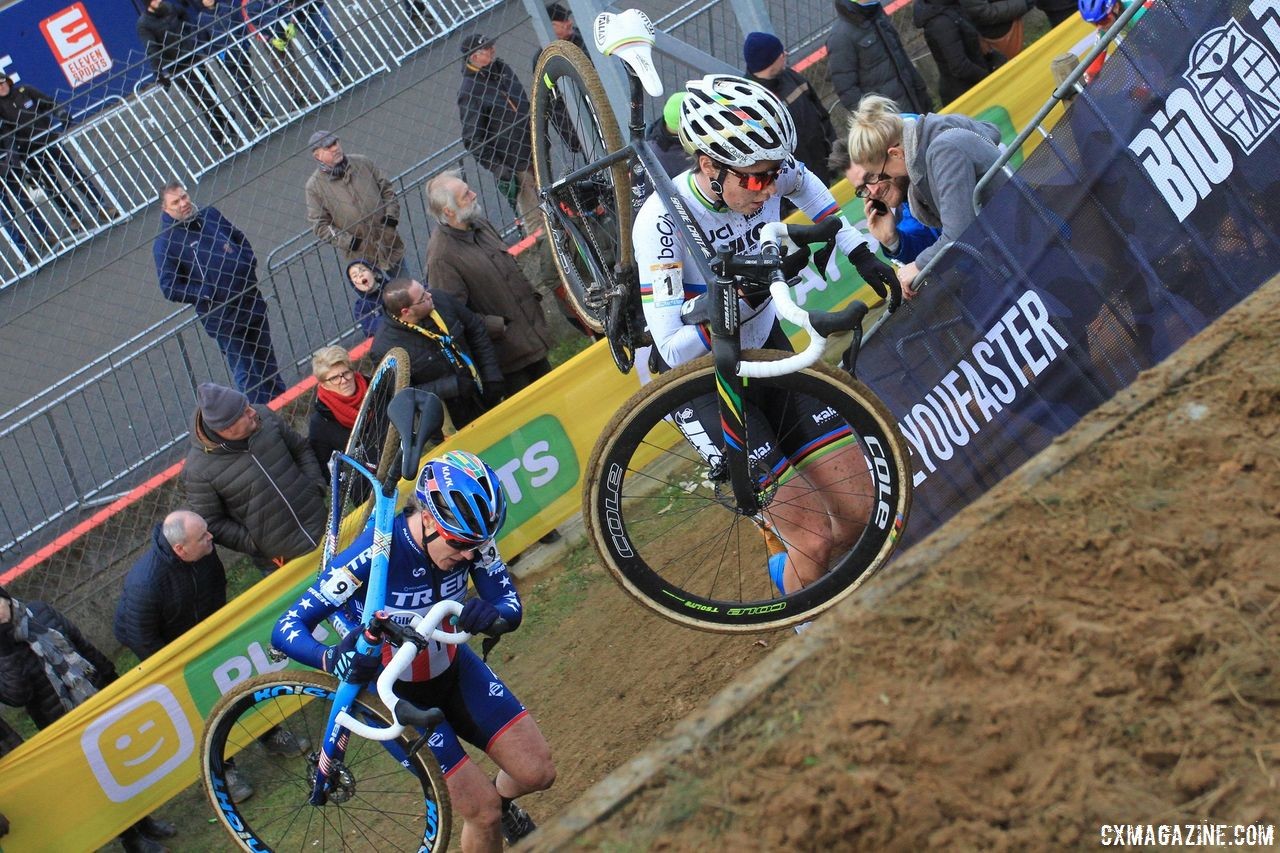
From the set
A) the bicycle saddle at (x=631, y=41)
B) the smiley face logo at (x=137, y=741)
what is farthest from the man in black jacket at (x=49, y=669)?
the bicycle saddle at (x=631, y=41)

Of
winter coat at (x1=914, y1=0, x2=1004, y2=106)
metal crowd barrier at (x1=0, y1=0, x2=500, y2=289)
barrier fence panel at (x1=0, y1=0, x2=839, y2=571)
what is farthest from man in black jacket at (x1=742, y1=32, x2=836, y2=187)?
metal crowd barrier at (x1=0, y1=0, x2=500, y2=289)

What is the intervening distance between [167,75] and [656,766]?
275 inches

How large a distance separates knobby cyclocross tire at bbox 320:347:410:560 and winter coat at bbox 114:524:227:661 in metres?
1.21

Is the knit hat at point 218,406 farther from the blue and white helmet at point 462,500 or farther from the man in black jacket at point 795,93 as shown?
the man in black jacket at point 795,93

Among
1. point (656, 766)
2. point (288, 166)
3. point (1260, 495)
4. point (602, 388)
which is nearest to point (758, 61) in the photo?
point (602, 388)

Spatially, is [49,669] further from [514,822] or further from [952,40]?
[952,40]

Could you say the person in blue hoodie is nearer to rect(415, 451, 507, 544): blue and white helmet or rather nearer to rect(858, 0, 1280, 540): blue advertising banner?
rect(415, 451, 507, 544): blue and white helmet

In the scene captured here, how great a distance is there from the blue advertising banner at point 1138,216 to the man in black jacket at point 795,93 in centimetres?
321

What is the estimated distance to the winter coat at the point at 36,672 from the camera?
7.47 metres

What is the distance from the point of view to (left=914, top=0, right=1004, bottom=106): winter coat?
10.9 metres

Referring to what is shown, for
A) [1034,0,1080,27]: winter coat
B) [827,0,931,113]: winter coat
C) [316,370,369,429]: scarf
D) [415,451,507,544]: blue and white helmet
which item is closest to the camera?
[415,451,507,544]: blue and white helmet

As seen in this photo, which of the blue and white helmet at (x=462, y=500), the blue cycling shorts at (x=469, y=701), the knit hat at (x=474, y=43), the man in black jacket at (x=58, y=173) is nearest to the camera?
the blue and white helmet at (x=462, y=500)

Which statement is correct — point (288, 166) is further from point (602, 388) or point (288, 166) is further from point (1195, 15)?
point (1195, 15)

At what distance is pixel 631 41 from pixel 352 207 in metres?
4.39
